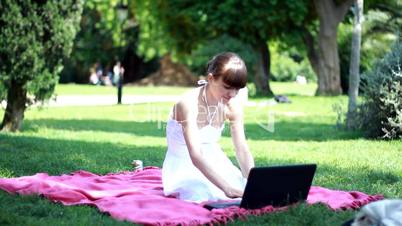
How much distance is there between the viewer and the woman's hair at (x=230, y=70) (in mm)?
6270

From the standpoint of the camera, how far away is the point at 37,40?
13797 millimetres

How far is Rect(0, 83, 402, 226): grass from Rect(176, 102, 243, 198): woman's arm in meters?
0.64

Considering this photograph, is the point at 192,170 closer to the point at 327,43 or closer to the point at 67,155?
the point at 67,155

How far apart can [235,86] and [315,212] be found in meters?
1.26

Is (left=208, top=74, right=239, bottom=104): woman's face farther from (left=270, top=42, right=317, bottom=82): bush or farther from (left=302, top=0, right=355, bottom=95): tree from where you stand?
(left=270, top=42, right=317, bottom=82): bush

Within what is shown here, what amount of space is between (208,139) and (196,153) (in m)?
0.56

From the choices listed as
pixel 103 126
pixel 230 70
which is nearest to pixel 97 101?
pixel 103 126

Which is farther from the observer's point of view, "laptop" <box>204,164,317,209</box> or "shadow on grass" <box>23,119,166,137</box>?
"shadow on grass" <box>23,119,166,137</box>

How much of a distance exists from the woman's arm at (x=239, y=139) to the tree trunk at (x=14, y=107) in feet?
25.5

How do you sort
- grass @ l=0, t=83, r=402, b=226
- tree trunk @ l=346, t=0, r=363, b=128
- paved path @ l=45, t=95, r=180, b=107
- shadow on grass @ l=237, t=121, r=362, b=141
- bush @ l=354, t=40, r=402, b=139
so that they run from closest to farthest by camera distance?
grass @ l=0, t=83, r=402, b=226, bush @ l=354, t=40, r=402, b=139, shadow on grass @ l=237, t=121, r=362, b=141, tree trunk @ l=346, t=0, r=363, b=128, paved path @ l=45, t=95, r=180, b=107

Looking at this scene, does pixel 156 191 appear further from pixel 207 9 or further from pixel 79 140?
pixel 207 9

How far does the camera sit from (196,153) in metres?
6.36

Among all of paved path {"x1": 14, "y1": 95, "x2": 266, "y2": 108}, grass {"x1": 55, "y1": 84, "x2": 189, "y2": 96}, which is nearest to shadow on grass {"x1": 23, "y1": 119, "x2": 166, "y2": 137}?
paved path {"x1": 14, "y1": 95, "x2": 266, "y2": 108}

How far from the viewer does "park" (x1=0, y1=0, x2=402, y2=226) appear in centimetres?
699
